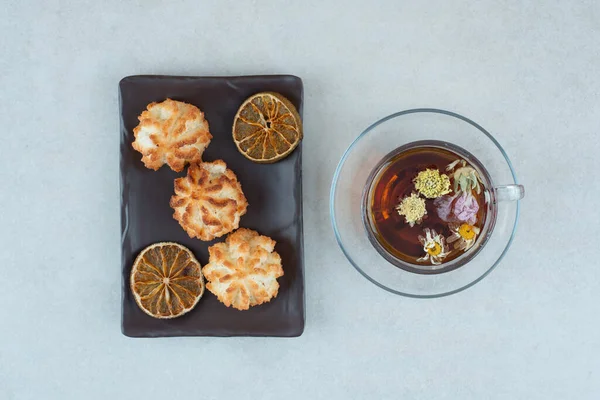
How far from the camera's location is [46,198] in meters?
2.18

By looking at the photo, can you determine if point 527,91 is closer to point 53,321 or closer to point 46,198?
point 46,198

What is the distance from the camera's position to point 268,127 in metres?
1.97

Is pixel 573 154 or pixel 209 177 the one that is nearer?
pixel 209 177

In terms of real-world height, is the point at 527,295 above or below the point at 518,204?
below

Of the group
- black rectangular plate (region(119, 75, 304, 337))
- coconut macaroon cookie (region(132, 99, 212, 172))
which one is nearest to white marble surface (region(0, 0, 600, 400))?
black rectangular plate (region(119, 75, 304, 337))

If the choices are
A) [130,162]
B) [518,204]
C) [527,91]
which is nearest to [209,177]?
[130,162]

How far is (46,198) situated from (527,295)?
1804 mm

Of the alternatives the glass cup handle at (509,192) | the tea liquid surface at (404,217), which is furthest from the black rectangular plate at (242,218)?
the glass cup handle at (509,192)

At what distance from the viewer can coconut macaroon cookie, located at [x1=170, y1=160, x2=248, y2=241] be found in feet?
6.49

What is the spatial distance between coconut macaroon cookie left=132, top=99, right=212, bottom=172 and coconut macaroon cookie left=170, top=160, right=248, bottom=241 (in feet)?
0.21

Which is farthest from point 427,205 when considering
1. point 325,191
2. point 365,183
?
point 325,191

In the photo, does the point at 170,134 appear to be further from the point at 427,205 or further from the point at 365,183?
the point at 427,205

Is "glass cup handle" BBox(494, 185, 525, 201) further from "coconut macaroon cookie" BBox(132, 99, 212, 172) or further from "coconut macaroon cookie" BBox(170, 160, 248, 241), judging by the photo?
"coconut macaroon cookie" BBox(132, 99, 212, 172)

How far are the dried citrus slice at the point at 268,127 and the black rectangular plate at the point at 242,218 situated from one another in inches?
2.8
